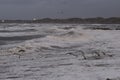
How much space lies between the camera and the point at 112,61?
1983cm

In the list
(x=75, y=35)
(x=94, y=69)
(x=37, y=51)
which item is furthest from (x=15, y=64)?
(x=75, y=35)

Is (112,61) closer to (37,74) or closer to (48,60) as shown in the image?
(48,60)

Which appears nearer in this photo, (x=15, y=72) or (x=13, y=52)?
(x=15, y=72)

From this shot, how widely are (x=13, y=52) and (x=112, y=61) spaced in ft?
24.5

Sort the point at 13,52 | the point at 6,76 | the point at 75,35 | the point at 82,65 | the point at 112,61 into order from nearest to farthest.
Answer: the point at 6,76 < the point at 82,65 < the point at 112,61 < the point at 13,52 < the point at 75,35

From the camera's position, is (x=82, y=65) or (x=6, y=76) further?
(x=82, y=65)

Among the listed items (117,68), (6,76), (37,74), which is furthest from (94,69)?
(6,76)

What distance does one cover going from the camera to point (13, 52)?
24.3 meters

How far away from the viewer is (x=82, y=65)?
18.5 m

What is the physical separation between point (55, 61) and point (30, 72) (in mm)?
3945

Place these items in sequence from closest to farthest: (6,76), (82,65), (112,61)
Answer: (6,76) < (82,65) < (112,61)

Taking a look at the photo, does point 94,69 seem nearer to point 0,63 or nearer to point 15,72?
point 15,72

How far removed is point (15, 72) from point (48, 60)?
14.3 ft

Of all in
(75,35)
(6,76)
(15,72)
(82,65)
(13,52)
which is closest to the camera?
(6,76)
